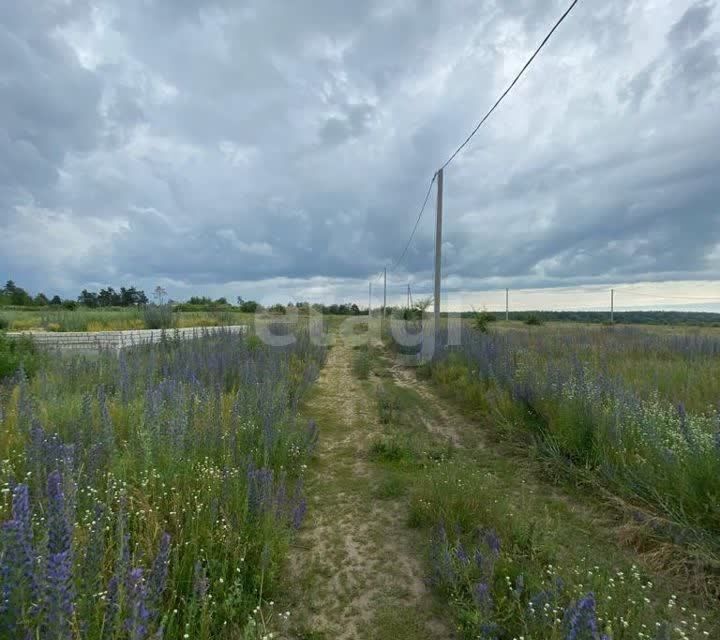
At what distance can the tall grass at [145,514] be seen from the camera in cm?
131

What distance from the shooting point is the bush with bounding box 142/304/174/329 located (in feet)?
38.5

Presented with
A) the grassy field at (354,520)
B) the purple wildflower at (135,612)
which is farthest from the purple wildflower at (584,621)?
the purple wildflower at (135,612)

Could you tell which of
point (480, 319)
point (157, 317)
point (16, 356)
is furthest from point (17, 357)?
point (480, 319)

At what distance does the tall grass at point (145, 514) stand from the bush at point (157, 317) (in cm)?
723

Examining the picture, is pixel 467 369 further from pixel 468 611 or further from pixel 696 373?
pixel 468 611

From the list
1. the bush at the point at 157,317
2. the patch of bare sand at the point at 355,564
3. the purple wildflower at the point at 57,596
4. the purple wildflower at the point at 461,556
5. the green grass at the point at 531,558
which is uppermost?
the bush at the point at 157,317

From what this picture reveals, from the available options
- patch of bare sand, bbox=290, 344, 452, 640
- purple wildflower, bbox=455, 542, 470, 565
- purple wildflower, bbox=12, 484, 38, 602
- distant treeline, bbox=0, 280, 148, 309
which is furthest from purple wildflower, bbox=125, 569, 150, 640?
distant treeline, bbox=0, 280, 148, 309

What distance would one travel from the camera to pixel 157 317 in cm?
1181

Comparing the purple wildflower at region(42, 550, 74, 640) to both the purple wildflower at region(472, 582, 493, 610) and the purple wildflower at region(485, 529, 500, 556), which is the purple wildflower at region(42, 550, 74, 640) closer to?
the purple wildflower at region(472, 582, 493, 610)

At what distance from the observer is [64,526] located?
131cm

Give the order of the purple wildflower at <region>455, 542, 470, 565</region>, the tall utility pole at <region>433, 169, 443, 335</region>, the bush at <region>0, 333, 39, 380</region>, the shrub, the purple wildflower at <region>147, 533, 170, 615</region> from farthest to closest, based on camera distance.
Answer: the shrub
the tall utility pole at <region>433, 169, 443, 335</region>
the bush at <region>0, 333, 39, 380</region>
the purple wildflower at <region>455, 542, 470, 565</region>
the purple wildflower at <region>147, 533, 170, 615</region>

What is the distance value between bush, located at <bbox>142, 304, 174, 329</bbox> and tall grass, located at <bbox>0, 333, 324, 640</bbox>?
7234 millimetres

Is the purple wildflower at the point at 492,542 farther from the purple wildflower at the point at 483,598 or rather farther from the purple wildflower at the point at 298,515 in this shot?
the purple wildflower at the point at 298,515

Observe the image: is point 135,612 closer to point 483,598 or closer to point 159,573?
point 159,573
